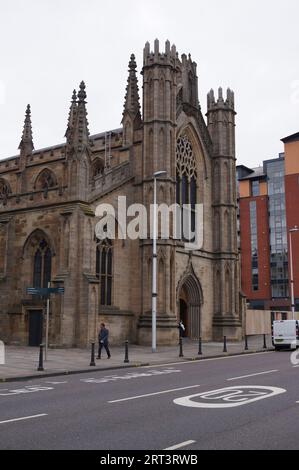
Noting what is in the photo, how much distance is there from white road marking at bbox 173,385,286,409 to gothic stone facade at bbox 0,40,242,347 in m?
15.5

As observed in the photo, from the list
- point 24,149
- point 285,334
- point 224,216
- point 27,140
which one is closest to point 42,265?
point 285,334

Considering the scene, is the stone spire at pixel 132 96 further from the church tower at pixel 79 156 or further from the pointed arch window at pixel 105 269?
the pointed arch window at pixel 105 269

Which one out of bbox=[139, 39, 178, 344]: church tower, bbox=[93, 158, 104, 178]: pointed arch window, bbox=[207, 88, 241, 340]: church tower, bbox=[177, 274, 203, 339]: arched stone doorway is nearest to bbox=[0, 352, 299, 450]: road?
bbox=[139, 39, 178, 344]: church tower

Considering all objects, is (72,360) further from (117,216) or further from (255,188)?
(255,188)

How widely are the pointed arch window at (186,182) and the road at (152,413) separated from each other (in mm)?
21564

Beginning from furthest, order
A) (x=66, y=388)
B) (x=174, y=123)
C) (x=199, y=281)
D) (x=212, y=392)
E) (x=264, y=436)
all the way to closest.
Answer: (x=199, y=281)
(x=174, y=123)
(x=66, y=388)
(x=212, y=392)
(x=264, y=436)

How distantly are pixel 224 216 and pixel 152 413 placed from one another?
31469 mm

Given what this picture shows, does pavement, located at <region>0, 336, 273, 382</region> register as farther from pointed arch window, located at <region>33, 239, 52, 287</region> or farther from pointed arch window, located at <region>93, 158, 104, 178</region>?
pointed arch window, located at <region>93, 158, 104, 178</region>

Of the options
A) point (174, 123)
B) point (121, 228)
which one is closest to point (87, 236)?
point (121, 228)

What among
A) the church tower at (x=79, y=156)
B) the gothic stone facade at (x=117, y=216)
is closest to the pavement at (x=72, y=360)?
the gothic stone facade at (x=117, y=216)

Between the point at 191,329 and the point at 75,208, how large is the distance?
13.9 metres

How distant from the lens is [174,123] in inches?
1377

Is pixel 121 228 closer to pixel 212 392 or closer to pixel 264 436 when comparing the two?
pixel 212 392

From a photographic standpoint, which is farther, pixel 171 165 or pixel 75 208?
pixel 171 165
